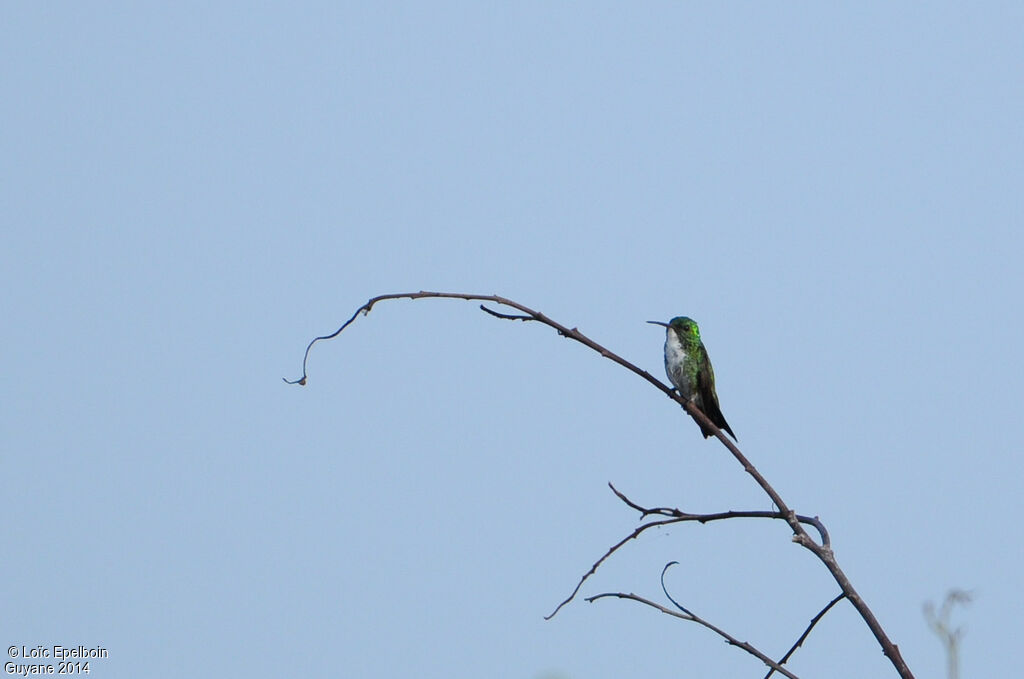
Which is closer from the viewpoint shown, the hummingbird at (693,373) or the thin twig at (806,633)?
the thin twig at (806,633)

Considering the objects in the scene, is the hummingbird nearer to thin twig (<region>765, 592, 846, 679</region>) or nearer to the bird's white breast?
the bird's white breast

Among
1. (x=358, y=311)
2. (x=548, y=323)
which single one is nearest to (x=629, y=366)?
(x=548, y=323)

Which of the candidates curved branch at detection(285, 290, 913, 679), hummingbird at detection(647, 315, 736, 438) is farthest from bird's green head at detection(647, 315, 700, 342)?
curved branch at detection(285, 290, 913, 679)

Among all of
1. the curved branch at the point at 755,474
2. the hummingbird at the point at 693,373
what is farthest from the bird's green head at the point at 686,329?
the curved branch at the point at 755,474

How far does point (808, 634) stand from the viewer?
3.06 metres

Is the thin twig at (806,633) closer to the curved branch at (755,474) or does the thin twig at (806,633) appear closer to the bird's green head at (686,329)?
the curved branch at (755,474)

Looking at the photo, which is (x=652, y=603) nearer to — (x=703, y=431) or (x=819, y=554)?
(x=819, y=554)

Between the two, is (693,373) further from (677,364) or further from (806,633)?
(806,633)

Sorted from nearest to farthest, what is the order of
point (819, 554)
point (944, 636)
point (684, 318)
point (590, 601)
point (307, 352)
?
point (944, 636) < point (819, 554) < point (590, 601) < point (307, 352) < point (684, 318)

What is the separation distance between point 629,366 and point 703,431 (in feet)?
15.9

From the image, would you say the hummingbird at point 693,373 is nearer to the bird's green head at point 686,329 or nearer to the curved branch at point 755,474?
the bird's green head at point 686,329

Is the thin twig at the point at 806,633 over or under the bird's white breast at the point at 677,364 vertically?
under

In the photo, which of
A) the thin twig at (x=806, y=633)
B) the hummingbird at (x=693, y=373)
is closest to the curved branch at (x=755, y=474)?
the thin twig at (x=806, y=633)

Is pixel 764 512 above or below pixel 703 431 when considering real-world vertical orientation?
below
